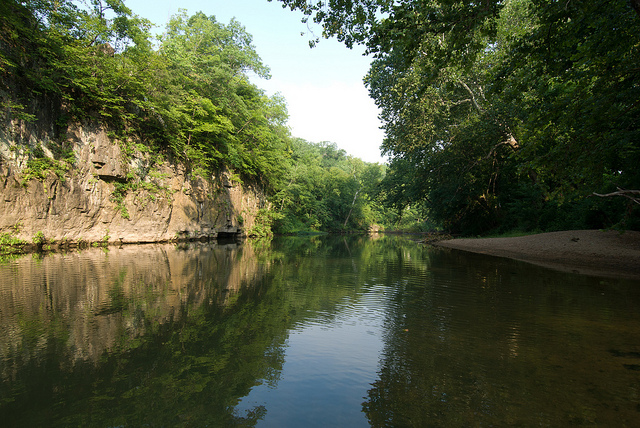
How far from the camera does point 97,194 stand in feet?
55.6

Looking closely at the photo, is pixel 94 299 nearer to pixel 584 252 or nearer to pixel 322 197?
pixel 584 252

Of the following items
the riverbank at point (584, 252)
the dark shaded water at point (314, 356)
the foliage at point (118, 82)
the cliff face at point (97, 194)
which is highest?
the foliage at point (118, 82)

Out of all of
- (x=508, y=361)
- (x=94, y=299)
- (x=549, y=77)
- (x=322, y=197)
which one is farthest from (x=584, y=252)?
(x=322, y=197)

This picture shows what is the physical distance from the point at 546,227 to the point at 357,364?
19406 mm

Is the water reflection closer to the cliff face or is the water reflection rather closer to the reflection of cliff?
the reflection of cliff

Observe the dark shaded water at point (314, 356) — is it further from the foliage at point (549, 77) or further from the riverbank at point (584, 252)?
A: the foliage at point (549, 77)

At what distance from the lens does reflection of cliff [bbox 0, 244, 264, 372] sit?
3824 millimetres

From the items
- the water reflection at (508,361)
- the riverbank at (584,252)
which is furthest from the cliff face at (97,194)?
the riverbank at (584,252)

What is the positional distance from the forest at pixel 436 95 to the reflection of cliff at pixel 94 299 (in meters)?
6.27

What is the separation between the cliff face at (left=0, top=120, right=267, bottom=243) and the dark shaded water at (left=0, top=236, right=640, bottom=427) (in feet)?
30.5

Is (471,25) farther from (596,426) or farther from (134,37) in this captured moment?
(134,37)

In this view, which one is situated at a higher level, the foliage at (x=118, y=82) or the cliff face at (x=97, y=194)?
the foliage at (x=118, y=82)

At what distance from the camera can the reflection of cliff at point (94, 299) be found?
151 inches

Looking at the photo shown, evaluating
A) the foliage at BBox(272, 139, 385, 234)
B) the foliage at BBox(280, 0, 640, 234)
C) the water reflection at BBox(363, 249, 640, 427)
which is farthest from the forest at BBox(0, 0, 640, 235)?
the foliage at BBox(272, 139, 385, 234)
